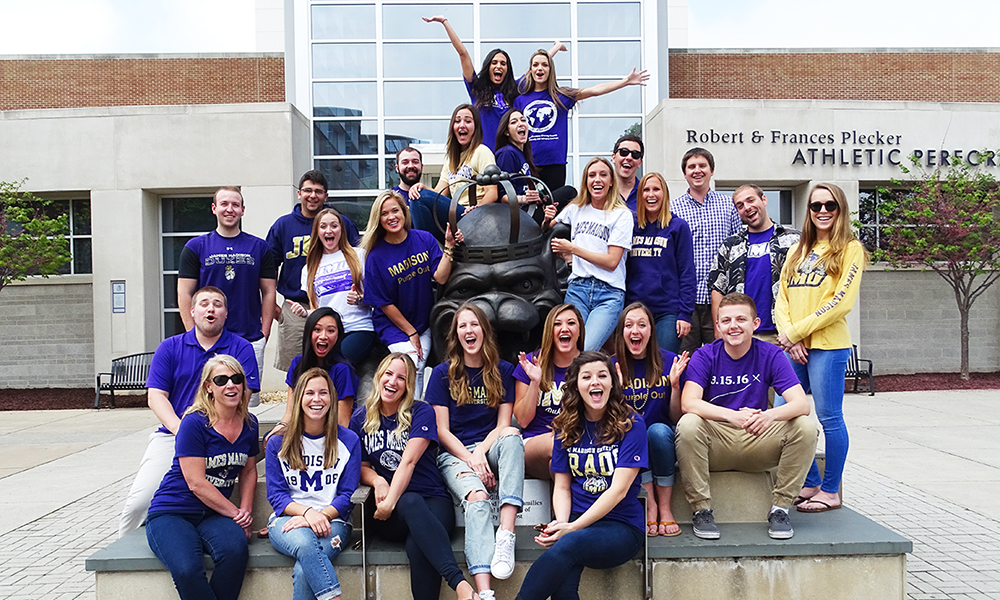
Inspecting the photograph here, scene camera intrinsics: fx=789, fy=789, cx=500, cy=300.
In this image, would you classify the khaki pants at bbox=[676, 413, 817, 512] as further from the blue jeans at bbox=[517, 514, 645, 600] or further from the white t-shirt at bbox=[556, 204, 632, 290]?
the white t-shirt at bbox=[556, 204, 632, 290]

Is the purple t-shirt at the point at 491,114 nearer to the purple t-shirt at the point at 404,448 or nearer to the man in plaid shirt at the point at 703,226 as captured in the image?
the man in plaid shirt at the point at 703,226

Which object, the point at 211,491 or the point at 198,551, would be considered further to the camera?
the point at 211,491

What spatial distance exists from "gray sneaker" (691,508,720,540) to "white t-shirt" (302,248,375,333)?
2.26 meters

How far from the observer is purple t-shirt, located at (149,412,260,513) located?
3867 mm

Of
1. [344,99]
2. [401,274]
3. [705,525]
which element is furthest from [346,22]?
[705,525]

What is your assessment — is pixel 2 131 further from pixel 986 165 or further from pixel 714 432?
pixel 986 165

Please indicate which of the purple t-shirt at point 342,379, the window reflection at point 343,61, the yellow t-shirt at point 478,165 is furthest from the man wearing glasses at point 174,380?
the window reflection at point 343,61

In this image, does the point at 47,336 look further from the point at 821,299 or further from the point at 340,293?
the point at 821,299

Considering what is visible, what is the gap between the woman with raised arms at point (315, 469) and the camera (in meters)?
3.82

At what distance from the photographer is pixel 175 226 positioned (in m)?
16.5

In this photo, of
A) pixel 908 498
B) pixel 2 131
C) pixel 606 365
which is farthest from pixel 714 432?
pixel 2 131

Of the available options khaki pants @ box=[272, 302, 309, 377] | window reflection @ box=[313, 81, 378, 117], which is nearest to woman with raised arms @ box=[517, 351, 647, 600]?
khaki pants @ box=[272, 302, 309, 377]

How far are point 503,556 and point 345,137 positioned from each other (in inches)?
574

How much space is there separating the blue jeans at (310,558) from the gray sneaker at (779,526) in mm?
2139
